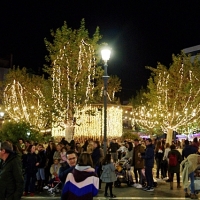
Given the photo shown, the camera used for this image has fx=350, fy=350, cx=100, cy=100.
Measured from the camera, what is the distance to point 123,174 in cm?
1416

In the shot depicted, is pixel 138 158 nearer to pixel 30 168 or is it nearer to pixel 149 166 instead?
pixel 149 166

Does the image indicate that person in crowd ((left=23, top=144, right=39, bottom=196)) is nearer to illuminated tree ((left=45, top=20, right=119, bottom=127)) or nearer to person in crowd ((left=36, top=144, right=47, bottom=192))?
person in crowd ((left=36, top=144, right=47, bottom=192))

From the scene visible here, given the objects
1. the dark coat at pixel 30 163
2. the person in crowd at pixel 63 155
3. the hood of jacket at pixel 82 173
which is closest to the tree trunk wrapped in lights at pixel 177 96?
the person in crowd at pixel 63 155

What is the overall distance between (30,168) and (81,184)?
795 cm

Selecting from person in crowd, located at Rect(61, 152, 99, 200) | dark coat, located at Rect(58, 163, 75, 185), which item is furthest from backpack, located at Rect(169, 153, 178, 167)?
person in crowd, located at Rect(61, 152, 99, 200)

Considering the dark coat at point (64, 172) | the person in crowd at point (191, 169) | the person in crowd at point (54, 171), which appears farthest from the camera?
the person in crowd at point (54, 171)

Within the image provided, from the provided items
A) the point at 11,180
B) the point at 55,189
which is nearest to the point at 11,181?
the point at 11,180

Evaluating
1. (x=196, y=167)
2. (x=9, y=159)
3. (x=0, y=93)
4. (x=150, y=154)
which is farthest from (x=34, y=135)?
(x=0, y=93)

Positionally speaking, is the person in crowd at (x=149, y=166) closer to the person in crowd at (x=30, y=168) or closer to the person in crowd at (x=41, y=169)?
the person in crowd at (x=41, y=169)

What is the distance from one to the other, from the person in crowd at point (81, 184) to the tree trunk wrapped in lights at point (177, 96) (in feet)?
95.9

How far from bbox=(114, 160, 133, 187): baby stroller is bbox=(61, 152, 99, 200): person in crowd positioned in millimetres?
9403

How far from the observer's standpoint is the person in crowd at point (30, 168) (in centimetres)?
1223

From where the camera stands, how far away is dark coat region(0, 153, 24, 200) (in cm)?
564

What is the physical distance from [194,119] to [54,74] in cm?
1532
